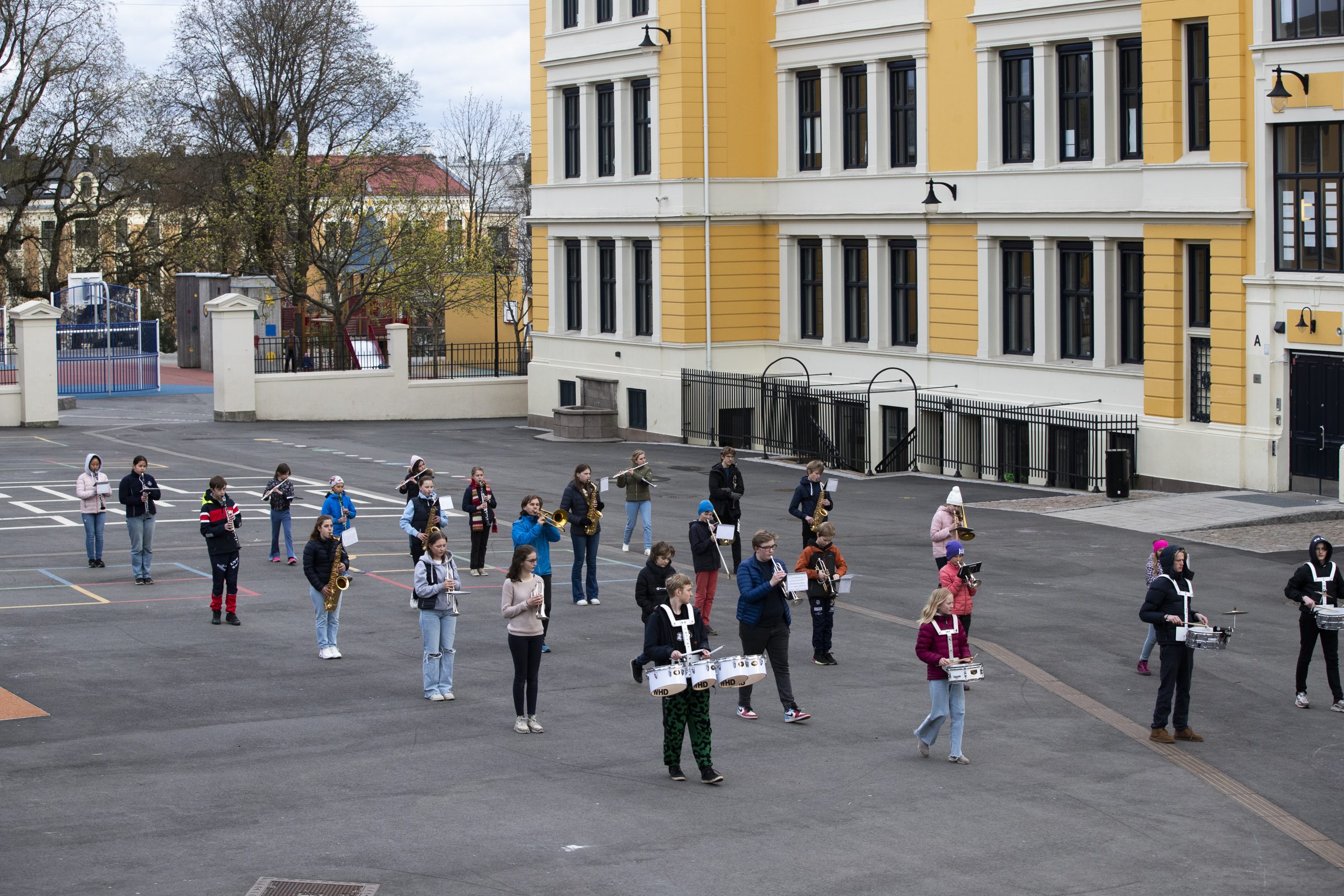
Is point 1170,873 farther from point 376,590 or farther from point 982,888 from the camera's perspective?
point 376,590

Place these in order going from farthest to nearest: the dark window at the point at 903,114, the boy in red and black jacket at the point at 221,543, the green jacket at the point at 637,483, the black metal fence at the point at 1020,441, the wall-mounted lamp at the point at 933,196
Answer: the dark window at the point at 903,114 → the wall-mounted lamp at the point at 933,196 → the black metal fence at the point at 1020,441 → the green jacket at the point at 637,483 → the boy in red and black jacket at the point at 221,543

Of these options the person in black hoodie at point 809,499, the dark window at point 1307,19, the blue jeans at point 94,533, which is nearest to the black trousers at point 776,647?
the person in black hoodie at point 809,499

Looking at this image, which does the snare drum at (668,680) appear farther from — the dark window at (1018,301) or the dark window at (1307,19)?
the dark window at (1018,301)

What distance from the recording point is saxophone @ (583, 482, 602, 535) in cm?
1941

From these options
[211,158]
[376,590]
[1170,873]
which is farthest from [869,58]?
[211,158]

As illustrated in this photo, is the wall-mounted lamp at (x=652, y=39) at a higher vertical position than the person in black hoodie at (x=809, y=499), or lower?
higher

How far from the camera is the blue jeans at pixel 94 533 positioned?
22.7 m

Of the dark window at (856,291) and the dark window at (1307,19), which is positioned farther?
the dark window at (856,291)

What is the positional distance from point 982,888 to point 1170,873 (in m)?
1.37

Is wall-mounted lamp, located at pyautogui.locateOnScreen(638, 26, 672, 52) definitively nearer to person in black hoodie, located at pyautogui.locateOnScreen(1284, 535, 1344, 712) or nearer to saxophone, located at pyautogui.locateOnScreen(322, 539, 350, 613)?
saxophone, located at pyautogui.locateOnScreen(322, 539, 350, 613)

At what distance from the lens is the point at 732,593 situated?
855 inches

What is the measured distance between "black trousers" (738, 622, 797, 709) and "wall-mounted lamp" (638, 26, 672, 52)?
98.4ft

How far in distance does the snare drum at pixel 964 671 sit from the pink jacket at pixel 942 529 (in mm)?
5612

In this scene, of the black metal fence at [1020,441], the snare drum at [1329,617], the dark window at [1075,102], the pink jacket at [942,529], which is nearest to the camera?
the snare drum at [1329,617]
